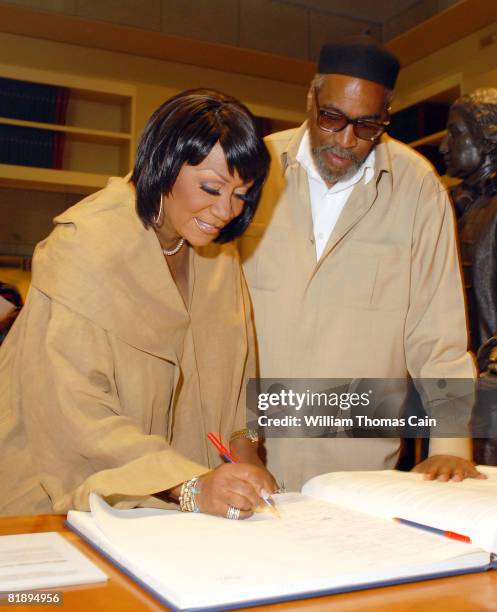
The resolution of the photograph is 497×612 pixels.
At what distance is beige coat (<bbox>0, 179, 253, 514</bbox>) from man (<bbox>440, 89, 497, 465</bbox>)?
145 centimetres

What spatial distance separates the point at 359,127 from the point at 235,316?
0.64m

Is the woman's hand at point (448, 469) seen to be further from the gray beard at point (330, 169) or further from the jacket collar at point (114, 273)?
the gray beard at point (330, 169)

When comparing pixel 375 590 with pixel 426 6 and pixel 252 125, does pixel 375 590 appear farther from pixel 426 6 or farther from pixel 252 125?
pixel 426 6

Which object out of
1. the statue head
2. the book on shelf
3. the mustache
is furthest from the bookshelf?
the mustache

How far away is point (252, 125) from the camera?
1.51m

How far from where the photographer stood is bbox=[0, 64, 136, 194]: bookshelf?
4969 mm

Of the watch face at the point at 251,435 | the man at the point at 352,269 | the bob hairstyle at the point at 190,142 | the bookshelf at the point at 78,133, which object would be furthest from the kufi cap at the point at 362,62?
the bookshelf at the point at 78,133

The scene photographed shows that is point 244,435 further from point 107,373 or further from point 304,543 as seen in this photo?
point 304,543

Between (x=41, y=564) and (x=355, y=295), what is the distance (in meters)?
1.32

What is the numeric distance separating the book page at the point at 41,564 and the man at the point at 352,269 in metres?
1.11

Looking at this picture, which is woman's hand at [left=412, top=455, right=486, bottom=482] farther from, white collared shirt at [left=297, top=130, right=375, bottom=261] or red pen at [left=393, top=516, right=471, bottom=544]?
white collared shirt at [left=297, top=130, right=375, bottom=261]

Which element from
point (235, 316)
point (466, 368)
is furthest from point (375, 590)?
point (466, 368)

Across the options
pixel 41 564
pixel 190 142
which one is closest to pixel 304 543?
pixel 41 564

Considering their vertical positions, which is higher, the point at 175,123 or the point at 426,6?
the point at 426,6
